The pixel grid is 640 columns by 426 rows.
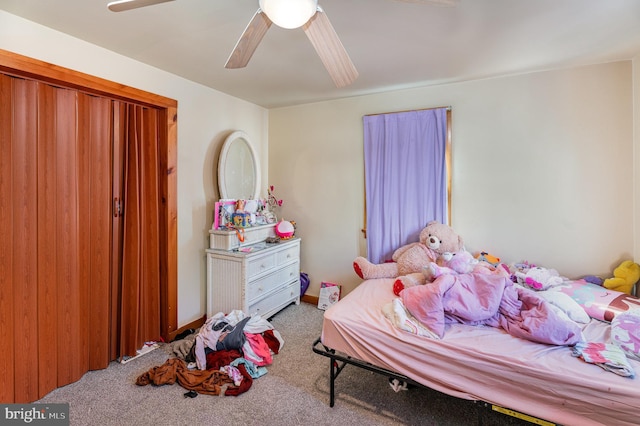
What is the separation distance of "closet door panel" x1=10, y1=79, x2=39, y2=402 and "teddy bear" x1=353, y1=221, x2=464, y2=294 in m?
2.41

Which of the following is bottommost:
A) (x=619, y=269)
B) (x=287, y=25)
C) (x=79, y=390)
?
(x=79, y=390)

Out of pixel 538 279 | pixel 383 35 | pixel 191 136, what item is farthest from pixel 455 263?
pixel 191 136

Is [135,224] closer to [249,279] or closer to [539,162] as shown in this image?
[249,279]

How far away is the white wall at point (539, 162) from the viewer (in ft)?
7.64

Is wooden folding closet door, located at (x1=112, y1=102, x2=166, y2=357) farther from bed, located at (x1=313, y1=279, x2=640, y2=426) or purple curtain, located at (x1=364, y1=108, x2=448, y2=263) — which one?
purple curtain, located at (x1=364, y1=108, x2=448, y2=263)

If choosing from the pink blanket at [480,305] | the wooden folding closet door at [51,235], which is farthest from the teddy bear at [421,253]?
the wooden folding closet door at [51,235]

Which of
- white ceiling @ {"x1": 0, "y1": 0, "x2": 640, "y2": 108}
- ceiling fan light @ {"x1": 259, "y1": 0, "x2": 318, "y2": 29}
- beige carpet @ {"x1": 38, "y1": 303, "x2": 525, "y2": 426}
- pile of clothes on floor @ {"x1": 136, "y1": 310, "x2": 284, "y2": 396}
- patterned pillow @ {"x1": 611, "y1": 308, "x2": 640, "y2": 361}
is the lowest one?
beige carpet @ {"x1": 38, "y1": 303, "x2": 525, "y2": 426}

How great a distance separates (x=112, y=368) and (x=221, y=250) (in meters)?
1.20

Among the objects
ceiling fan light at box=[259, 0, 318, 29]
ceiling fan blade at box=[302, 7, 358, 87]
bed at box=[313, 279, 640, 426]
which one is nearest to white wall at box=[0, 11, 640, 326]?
bed at box=[313, 279, 640, 426]

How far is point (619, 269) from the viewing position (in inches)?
88.1

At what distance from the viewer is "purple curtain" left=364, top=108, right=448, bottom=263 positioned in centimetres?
282

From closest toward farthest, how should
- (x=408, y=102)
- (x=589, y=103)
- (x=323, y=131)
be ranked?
(x=589, y=103) → (x=408, y=102) → (x=323, y=131)

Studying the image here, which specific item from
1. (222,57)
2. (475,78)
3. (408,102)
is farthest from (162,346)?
(475,78)

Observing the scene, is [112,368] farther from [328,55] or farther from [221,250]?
[328,55]
